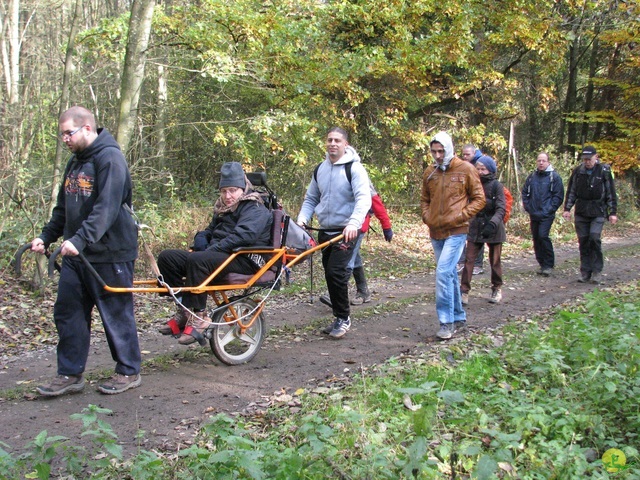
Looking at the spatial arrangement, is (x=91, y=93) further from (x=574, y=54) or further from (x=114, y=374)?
Result: (x=574, y=54)

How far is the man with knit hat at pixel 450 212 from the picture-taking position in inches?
274

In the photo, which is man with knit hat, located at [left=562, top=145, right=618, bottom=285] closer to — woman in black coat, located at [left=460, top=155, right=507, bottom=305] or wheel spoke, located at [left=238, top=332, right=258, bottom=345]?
woman in black coat, located at [left=460, top=155, right=507, bottom=305]

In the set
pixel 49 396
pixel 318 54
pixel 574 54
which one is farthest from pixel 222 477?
pixel 574 54

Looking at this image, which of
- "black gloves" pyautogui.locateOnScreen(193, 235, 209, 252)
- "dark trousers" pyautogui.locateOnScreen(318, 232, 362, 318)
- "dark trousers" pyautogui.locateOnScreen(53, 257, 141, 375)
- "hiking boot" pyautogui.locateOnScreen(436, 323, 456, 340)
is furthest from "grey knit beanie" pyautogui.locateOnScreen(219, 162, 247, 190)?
"hiking boot" pyautogui.locateOnScreen(436, 323, 456, 340)

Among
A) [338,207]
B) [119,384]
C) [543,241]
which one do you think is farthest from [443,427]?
[543,241]

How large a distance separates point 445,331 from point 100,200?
13.3 feet

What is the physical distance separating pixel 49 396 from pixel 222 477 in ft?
8.63

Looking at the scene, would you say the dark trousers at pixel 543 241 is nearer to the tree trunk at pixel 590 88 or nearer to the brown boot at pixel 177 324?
the brown boot at pixel 177 324

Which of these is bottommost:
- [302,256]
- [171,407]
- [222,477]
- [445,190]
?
[171,407]

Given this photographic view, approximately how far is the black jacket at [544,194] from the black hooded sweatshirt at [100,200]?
8.33m

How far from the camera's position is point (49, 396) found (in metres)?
5.14

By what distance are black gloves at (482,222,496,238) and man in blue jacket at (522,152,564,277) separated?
89.6 inches

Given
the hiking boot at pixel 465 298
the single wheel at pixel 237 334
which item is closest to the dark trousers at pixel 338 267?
the single wheel at pixel 237 334

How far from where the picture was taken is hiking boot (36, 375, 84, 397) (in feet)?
16.9
